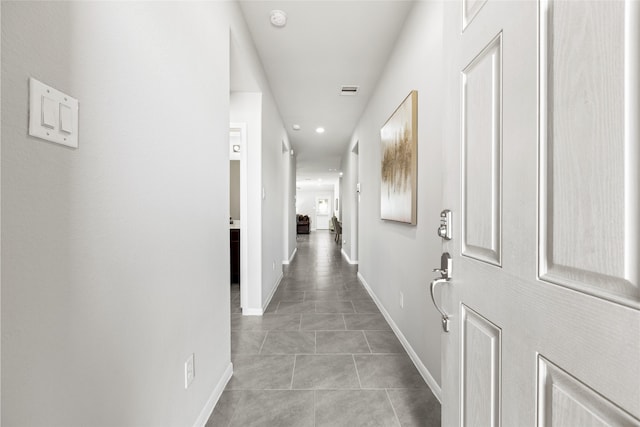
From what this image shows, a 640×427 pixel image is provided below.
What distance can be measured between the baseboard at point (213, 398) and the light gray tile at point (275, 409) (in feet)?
0.45

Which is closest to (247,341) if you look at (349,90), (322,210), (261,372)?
(261,372)

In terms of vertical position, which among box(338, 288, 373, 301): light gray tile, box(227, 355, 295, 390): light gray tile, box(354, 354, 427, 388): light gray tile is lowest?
box(227, 355, 295, 390): light gray tile

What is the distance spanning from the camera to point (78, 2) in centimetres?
71

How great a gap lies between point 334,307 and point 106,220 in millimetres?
2836

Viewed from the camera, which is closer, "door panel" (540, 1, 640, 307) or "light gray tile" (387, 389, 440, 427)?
"door panel" (540, 1, 640, 307)

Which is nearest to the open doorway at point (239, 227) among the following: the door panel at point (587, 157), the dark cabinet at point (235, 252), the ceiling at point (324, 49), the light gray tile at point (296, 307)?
the dark cabinet at point (235, 252)

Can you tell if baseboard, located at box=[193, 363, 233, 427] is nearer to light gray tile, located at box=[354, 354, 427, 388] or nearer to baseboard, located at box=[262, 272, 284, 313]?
light gray tile, located at box=[354, 354, 427, 388]

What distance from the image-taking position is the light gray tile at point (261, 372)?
1.83 meters

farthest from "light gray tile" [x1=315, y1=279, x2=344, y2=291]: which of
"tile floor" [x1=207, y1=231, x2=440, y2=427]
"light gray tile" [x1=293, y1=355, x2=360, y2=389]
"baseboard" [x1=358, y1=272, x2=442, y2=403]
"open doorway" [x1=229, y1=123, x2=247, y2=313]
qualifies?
"light gray tile" [x1=293, y1=355, x2=360, y2=389]

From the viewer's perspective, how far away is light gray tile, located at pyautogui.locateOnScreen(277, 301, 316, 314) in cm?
318

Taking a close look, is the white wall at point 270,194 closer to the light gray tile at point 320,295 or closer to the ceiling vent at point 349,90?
the light gray tile at point 320,295

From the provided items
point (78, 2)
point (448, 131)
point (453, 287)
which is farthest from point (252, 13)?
point (453, 287)

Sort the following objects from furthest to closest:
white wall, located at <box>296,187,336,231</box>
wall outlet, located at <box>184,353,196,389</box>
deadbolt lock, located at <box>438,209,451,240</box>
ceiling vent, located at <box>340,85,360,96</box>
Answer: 1. white wall, located at <box>296,187,336,231</box>
2. ceiling vent, located at <box>340,85,360,96</box>
3. wall outlet, located at <box>184,353,196,389</box>
4. deadbolt lock, located at <box>438,209,451,240</box>

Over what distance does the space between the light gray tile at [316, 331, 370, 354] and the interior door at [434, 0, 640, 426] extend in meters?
1.49
